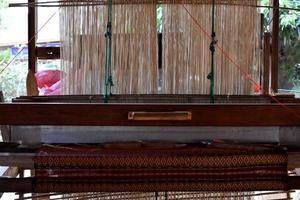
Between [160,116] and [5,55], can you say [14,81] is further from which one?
[160,116]

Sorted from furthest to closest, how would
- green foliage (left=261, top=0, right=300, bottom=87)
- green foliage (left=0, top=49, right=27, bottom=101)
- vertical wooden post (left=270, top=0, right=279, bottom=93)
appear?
1. green foliage (left=261, top=0, right=300, bottom=87)
2. green foliage (left=0, top=49, right=27, bottom=101)
3. vertical wooden post (left=270, top=0, right=279, bottom=93)

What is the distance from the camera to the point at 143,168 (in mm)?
1079

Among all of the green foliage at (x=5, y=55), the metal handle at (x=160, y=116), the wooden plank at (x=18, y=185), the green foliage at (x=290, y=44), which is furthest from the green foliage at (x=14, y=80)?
the metal handle at (x=160, y=116)

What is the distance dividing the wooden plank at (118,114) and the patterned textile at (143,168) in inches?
4.3

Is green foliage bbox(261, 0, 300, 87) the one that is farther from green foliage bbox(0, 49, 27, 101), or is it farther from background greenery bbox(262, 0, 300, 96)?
green foliage bbox(0, 49, 27, 101)

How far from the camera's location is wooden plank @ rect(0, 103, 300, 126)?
1.00 m

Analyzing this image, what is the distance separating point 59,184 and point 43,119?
17cm

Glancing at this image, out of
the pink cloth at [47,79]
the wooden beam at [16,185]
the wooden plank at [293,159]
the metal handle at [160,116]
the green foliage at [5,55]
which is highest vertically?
the green foliage at [5,55]

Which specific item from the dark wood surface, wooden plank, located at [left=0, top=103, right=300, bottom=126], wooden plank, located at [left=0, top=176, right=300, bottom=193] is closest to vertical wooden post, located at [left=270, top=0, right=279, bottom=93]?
the dark wood surface

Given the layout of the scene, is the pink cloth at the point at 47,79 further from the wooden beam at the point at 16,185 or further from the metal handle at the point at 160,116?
the metal handle at the point at 160,116

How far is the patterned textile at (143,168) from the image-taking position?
3.53 ft

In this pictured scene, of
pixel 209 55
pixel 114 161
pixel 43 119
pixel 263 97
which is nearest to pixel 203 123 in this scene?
pixel 114 161

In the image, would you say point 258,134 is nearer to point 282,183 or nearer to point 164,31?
point 282,183

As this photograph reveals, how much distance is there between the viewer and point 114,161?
108 cm
